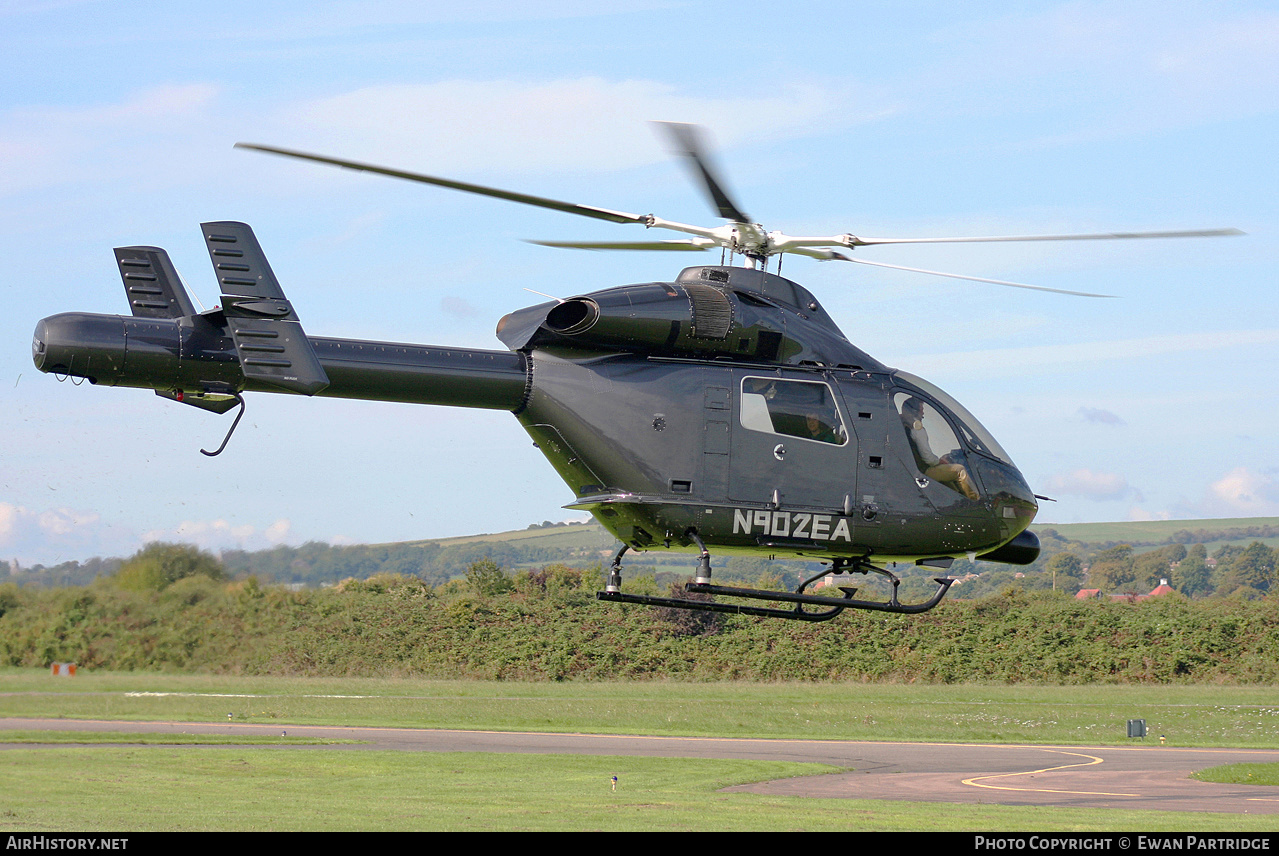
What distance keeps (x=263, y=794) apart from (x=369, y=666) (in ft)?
74.1

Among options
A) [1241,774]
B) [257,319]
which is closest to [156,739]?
[257,319]

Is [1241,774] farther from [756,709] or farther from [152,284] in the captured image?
[152,284]

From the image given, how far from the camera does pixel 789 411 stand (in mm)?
13859

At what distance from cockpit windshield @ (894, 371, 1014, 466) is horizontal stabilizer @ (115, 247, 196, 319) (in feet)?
27.8

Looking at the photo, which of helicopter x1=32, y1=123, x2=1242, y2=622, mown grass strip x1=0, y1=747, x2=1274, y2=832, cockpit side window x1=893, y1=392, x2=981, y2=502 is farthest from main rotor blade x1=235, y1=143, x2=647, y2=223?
mown grass strip x1=0, y1=747, x2=1274, y2=832

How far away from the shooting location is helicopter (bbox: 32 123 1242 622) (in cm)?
1301

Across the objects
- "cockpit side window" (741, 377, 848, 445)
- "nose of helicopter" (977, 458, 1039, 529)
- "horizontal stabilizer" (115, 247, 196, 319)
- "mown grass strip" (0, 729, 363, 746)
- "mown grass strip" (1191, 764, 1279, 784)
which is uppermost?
"horizontal stabilizer" (115, 247, 196, 319)

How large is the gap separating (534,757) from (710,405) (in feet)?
73.2

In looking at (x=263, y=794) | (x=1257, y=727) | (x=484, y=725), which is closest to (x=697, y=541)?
(x=263, y=794)

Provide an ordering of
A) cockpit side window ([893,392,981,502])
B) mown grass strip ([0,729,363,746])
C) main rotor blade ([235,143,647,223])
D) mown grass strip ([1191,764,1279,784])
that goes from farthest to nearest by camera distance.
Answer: mown grass strip ([0,729,363,746]) < mown grass strip ([1191,764,1279,784]) < cockpit side window ([893,392,981,502]) < main rotor blade ([235,143,647,223])

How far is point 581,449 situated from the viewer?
1366cm

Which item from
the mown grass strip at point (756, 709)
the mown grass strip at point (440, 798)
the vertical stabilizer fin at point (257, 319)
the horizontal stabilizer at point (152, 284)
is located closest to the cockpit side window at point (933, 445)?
the vertical stabilizer fin at point (257, 319)

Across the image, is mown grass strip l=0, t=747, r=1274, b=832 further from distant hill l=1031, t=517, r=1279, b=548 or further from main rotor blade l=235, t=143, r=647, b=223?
distant hill l=1031, t=517, r=1279, b=548

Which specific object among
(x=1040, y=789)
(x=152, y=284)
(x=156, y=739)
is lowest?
(x=156, y=739)
